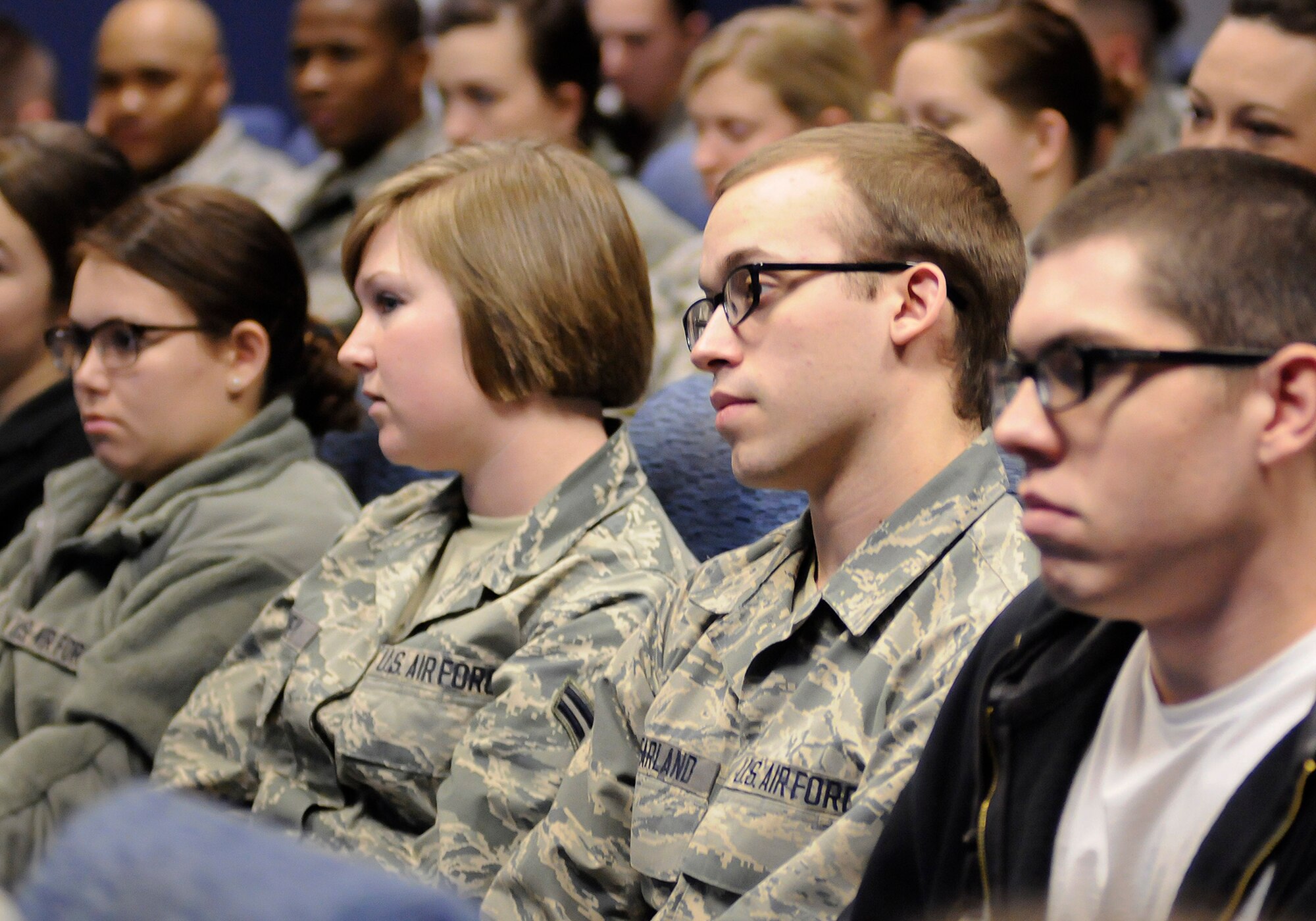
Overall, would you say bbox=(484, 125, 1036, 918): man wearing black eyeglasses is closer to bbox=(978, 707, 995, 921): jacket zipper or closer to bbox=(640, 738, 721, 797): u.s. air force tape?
bbox=(640, 738, 721, 797): u.s. air force tape

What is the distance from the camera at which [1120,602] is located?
936 millimetres

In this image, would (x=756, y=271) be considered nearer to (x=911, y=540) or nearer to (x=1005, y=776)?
(x=911, y=540)

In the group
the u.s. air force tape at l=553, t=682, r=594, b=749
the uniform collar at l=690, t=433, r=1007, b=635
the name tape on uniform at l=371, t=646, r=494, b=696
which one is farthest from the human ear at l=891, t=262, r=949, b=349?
the name tape on uniform at l=371, t=646, r=494, b=696

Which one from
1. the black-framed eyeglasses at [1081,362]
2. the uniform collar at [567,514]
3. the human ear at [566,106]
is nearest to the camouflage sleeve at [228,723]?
the uniform collar at [567,514]

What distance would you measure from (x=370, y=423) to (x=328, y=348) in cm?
18

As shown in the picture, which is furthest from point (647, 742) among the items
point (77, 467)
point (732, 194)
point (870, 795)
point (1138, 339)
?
point (77, 467)

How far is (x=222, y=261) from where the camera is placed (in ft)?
7.04

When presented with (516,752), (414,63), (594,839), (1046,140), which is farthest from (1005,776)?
(414,63)

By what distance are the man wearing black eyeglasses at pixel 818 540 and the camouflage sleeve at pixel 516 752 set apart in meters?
0.07

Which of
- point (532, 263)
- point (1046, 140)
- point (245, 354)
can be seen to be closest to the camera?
point (532, 263)

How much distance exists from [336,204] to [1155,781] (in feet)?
10.2

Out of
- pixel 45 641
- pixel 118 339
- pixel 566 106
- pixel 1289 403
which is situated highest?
pixel 1289 403

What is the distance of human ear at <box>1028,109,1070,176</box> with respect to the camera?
2.50m

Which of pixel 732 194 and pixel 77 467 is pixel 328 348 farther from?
pixel 732 194
